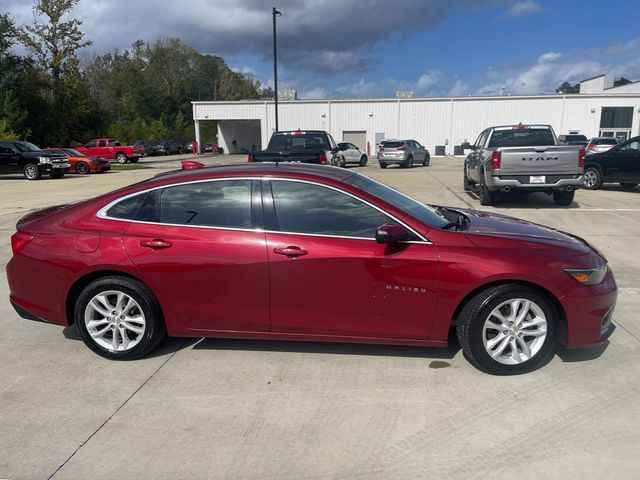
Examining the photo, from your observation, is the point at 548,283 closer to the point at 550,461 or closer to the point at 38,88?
the point at 550,461

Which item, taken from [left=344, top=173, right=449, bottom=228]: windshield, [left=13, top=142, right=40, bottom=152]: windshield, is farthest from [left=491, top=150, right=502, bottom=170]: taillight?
[left=13, top=142, right=40, bottom=152]: windshield

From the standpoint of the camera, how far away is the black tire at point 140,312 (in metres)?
4.09

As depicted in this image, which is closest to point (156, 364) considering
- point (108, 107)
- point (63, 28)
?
point (63, 28)

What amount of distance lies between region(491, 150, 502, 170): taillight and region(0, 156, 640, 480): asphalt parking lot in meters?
7.11

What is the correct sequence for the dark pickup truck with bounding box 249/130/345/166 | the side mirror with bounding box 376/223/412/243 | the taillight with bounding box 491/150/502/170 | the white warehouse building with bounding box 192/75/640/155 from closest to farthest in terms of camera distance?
the side mirror with bounding box 376/223/412/243
the taillight with bounding box 491/150/502/170
the dark pickup truck with bounding box 249/130/345/166
the white warehouse building with bounding box 192/75/640/155

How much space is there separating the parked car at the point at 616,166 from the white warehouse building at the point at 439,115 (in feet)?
98.3

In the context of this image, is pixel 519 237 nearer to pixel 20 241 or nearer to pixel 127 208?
pixel 127 208

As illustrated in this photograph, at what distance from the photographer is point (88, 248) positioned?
4086 millimetres

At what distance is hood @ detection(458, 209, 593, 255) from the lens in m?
A: 3.82

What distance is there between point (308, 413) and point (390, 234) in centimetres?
133

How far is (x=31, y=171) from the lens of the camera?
23625 mm

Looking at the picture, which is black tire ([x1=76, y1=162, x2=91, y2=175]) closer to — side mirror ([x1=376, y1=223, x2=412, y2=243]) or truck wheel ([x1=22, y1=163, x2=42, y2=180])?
truck wheel ([x1=22, y1=163, x2=42, y2=180])

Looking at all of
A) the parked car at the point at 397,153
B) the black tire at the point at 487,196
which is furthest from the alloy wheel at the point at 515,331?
the parked car at the point at 397,153

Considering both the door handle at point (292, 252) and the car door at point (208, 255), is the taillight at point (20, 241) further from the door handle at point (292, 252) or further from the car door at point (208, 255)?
the door handle at point (292, 252)
